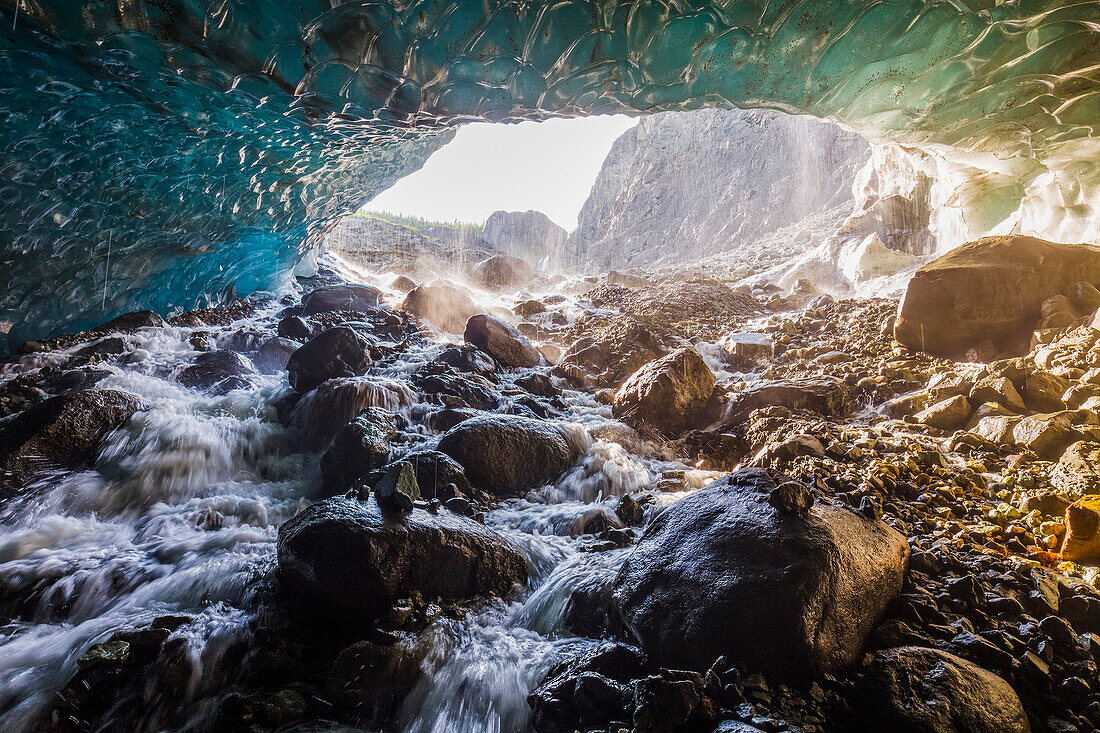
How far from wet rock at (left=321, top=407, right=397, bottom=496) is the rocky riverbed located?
34 mm

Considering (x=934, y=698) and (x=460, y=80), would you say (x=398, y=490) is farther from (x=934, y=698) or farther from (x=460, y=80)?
(x=460, y=80)

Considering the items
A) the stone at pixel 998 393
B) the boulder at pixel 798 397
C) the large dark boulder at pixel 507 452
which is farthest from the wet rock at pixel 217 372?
the stone at pixel 998 393

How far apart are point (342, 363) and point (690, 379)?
514 cm

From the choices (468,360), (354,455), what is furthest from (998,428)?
(468,360)

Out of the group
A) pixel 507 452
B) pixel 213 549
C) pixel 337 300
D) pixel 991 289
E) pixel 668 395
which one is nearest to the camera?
pixel 213 549

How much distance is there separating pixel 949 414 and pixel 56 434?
28.7 ft

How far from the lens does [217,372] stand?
6852mm

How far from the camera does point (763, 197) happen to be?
78.7 feet

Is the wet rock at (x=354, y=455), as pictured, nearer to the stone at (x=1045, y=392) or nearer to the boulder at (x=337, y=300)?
the stone at (x=1045, y=392)

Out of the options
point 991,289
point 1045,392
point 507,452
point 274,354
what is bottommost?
point 274,354

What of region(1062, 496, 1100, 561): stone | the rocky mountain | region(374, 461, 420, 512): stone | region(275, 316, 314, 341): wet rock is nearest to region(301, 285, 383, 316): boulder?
region(275, 316, 314, 341): wet rock

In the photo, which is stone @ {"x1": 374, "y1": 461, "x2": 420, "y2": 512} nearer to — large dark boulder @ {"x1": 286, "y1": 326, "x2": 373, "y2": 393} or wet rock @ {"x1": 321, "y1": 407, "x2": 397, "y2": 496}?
wet rock @ {"x1": 321, "y1": 407, "x2": 397, "y2": 496}

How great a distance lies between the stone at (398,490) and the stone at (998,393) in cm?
553

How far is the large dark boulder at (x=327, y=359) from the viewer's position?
6504mm
